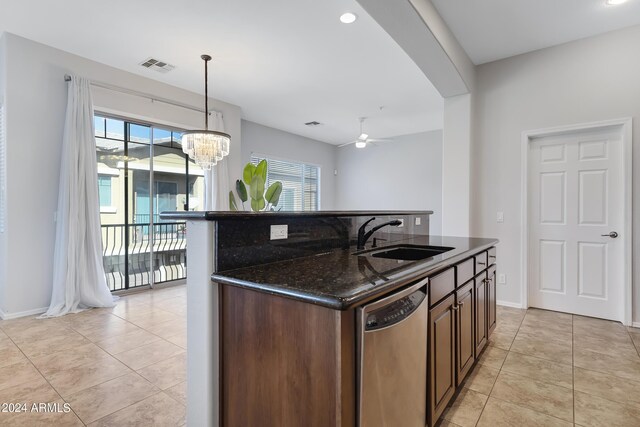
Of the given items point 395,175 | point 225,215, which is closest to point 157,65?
point 225,215

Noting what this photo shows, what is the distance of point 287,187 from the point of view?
736cm

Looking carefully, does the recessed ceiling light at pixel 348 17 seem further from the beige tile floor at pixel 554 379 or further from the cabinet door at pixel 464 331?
the beige tile floor at pixel 554 379

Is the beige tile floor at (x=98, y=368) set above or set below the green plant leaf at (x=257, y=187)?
below

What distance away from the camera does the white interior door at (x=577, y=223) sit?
10.7 feet

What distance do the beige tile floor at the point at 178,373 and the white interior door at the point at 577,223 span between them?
0.31m

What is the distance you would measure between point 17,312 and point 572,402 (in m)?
4.86

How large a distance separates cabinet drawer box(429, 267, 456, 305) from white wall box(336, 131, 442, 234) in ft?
17.5

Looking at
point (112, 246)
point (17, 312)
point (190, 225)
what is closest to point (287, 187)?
point (112, 246)

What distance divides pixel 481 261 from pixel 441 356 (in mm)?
967

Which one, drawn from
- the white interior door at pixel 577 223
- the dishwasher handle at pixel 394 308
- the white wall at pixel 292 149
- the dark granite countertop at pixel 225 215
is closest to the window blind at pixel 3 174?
the white wall at pixel 292 149

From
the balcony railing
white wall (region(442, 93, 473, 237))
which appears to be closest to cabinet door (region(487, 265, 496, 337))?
white wall (region(442, 93, 473, 237))

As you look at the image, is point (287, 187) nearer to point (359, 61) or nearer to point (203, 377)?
point (359, 61)

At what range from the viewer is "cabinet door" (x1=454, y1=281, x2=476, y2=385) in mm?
1820

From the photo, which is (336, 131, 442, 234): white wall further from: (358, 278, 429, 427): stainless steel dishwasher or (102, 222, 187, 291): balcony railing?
(358, 278, 429, 427): stainless steel dishwasher
